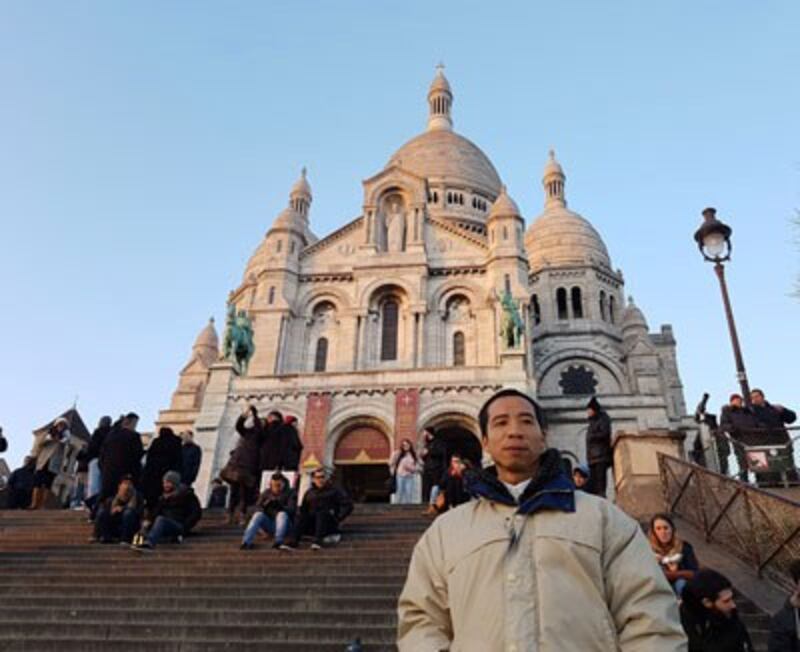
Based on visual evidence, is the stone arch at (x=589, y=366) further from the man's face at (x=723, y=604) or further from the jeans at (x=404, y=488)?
the man's face at (x=723, y=604)

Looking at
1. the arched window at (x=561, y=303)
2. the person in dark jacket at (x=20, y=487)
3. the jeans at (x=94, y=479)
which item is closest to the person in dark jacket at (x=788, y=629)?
the jeans at (x=94, y=479)

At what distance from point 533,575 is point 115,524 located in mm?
9362

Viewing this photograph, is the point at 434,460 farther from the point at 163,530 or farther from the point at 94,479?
the point at 94,479

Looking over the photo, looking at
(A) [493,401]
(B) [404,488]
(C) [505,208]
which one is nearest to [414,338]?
(C) [505,208]

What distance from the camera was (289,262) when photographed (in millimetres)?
29938

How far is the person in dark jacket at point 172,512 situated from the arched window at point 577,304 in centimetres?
2916

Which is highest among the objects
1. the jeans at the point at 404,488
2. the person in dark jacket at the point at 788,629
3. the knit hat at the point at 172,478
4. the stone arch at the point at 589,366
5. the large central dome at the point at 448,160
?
the large central dome at the point at 448,160

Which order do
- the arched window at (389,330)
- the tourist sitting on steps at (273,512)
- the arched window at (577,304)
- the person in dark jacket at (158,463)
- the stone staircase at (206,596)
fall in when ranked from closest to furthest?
the stone staircase at (206,596)
the tourist sitting on steps at (273,512)
the person in dark jacket at (158,463)
the arched window at (389,330)
the arched window at (577,304)

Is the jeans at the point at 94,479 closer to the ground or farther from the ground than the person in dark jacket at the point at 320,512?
farther from the ground

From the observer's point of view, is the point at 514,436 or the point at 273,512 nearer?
the point at 514,436

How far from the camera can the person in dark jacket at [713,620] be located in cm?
437

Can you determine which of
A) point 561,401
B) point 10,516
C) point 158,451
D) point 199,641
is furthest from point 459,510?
point 561,401

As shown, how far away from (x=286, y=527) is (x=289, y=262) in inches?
842

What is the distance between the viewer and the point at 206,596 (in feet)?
25.1
